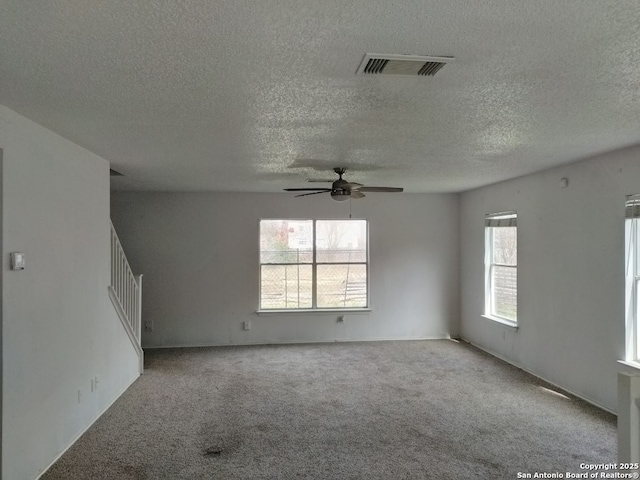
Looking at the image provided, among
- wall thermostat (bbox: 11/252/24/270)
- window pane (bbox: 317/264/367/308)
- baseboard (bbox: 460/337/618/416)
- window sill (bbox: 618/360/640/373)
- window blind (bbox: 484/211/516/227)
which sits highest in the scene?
window blind (bbox: 484/211/516/227)

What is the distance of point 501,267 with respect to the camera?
19.7 ft

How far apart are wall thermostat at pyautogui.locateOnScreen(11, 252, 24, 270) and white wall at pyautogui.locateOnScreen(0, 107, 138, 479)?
0.04 meters

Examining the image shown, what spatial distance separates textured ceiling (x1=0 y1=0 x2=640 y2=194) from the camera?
5.16ft

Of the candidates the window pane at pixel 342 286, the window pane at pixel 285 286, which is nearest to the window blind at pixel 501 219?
the window pane at pixel 342 286

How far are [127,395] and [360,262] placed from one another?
13.0 feet

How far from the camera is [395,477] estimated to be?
289cm

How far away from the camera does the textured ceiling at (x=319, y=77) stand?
1573mm

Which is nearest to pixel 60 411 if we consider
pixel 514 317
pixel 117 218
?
pixel 117 218

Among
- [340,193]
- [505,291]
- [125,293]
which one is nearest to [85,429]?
[125,293]

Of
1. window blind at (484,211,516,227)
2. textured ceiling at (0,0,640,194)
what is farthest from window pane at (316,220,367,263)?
textured ceiling at (0,0,640,194)

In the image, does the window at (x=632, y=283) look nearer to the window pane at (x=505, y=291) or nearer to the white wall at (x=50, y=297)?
the window pane at (x=505, y=291)

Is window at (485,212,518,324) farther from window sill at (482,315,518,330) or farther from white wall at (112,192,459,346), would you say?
white wall at (112,192,459,346)

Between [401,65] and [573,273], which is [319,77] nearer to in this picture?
[401,65]

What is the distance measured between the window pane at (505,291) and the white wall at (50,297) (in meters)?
4.85
